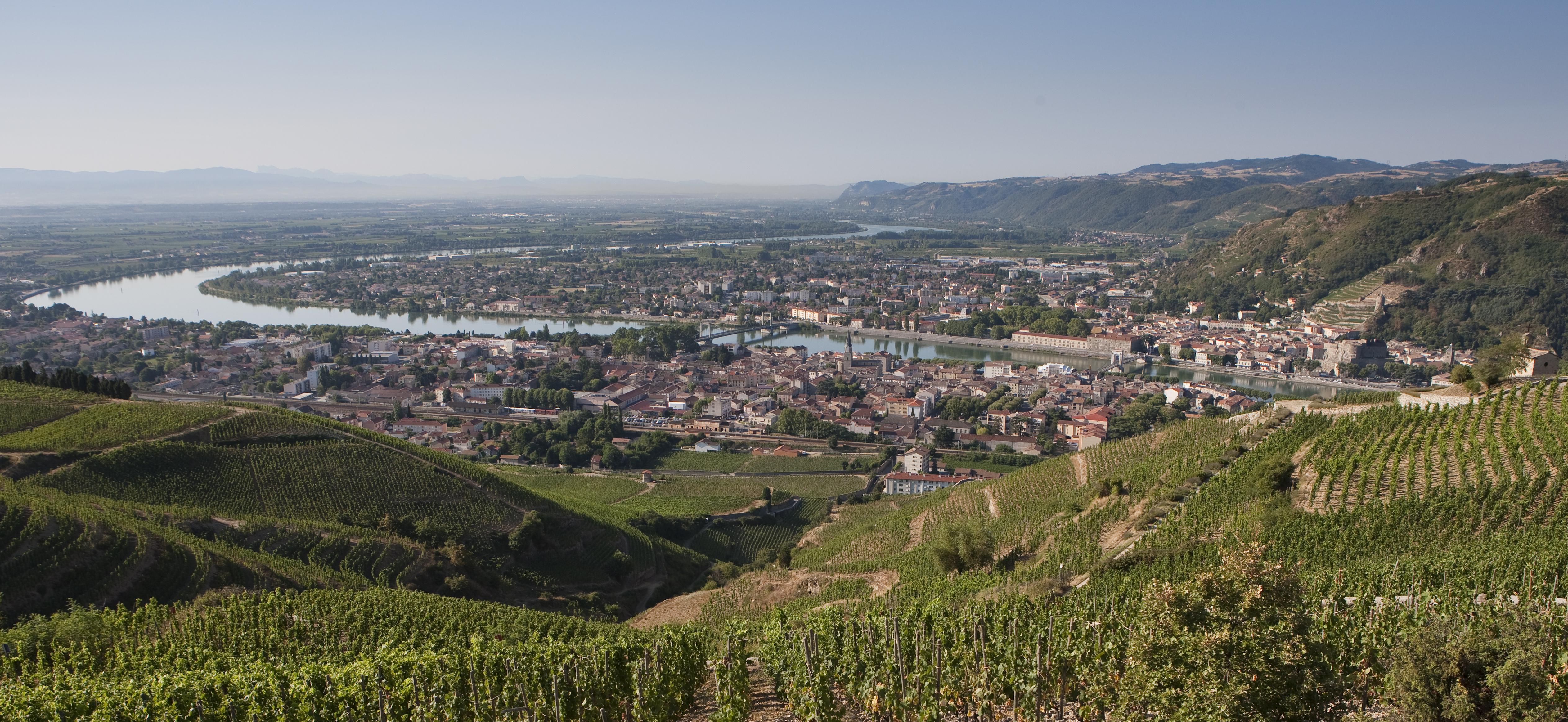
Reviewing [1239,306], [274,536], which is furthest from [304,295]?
[1239,306]

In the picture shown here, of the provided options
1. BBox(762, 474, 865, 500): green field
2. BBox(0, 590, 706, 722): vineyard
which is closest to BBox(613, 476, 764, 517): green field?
BBox(762, 474, 865, 500): green field

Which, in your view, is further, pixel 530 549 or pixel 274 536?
pixel 530 549

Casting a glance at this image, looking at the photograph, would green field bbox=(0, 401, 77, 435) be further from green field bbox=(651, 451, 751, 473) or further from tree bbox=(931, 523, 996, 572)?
tree bbox=(931, 523, 996, 572)

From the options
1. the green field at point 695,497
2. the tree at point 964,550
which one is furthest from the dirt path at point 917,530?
the green field at point 695,497

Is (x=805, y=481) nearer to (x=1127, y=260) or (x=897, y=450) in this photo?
(x=897, y=450)

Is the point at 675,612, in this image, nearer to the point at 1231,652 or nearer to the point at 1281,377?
the point at 1231,652

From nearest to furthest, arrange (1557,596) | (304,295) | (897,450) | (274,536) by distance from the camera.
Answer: (1557,596) → (274,536) → (897,450) → (304,295)

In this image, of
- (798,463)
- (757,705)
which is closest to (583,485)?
(798,463)
